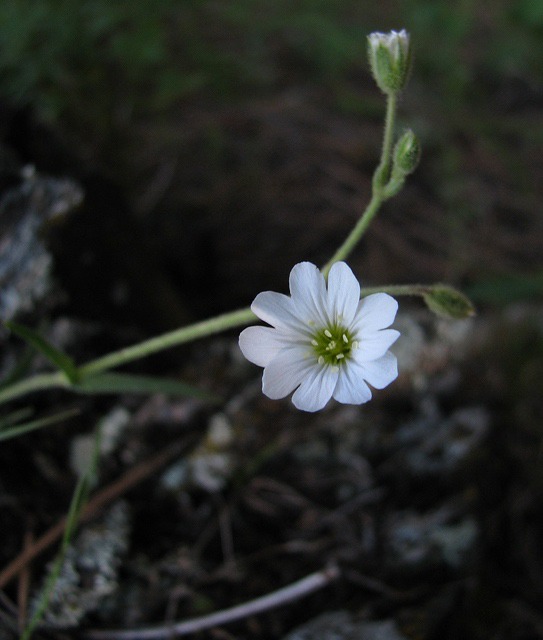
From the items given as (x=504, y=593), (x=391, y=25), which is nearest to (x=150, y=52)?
Result: (x=391, y=25)

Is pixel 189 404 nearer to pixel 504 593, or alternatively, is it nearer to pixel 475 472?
pixel 475 472

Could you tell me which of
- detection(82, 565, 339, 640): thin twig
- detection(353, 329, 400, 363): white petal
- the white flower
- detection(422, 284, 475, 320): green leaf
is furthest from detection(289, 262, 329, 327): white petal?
detection(82, 565, 339, 640): thin twig

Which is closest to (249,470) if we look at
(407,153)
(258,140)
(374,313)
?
(374,313)

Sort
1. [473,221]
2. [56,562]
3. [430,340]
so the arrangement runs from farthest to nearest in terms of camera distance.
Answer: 1. [473,221]
2. [430,340]
3. [56,562]

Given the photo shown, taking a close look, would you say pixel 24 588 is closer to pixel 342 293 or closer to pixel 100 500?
pixel 100 500

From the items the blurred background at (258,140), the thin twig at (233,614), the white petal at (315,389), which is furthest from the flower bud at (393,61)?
the thin twig at (233,614)

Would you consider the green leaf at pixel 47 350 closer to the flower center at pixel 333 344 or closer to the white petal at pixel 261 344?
the white petal at pixel 261 344
